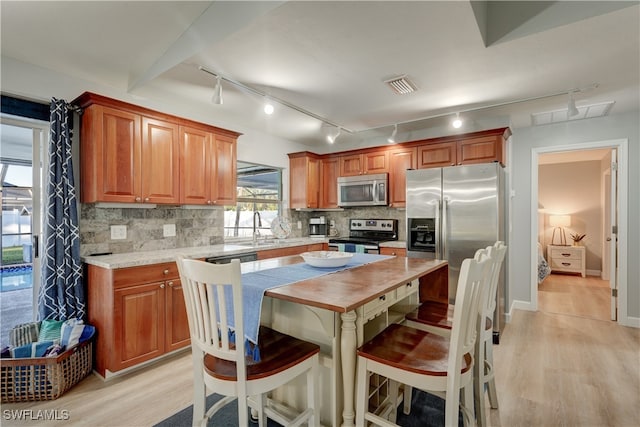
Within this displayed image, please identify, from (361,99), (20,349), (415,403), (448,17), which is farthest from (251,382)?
(361,99)

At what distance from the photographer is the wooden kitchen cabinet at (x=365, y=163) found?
177 inches

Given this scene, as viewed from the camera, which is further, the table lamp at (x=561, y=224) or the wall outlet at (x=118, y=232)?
the table lamp at (x=561, y=224)

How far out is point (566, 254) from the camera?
6316 mm

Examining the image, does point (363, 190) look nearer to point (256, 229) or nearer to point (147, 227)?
point (256, 229)

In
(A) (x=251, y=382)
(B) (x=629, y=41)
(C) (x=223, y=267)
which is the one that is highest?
(B) (x=629, y=41)

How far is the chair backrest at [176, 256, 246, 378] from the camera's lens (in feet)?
4.18

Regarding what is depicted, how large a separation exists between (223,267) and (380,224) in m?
3.76

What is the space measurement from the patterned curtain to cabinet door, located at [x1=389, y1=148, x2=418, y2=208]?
3616 mm

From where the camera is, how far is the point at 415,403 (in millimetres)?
2133

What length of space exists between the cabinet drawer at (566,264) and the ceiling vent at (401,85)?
5.72m

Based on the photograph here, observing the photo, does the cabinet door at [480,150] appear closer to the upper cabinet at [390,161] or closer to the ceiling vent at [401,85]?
the upper cabinet at [390,161]

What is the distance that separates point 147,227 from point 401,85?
2.88m

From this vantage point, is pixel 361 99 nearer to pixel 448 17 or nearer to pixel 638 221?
pixel 448 17

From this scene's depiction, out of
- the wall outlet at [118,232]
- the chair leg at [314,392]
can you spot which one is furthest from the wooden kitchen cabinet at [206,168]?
the chair leg at [314,392]
